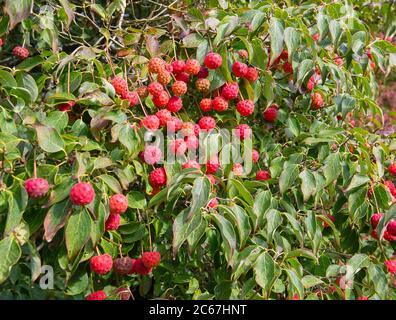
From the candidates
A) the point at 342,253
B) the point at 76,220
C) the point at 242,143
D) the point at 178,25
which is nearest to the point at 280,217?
the point at 242,143

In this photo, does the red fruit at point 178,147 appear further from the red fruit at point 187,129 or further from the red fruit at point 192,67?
the red fruit at point 192,67

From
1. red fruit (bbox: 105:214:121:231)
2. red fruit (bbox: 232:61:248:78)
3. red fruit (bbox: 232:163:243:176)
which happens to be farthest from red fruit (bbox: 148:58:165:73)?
red fruit (bbox: 105:214:121:231)

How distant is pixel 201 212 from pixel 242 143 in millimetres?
419

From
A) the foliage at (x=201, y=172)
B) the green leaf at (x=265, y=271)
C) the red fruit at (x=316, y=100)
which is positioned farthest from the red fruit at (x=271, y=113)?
the green leaf at (x=265, y=271)

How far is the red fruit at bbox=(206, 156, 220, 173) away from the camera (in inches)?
60.3

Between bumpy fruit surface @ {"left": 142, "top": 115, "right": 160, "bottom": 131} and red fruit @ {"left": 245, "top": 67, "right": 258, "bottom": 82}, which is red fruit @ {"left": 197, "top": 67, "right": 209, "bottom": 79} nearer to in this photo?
red fruit @ {"left": 245, "top": 67, "right": 258, "bottom": 82}

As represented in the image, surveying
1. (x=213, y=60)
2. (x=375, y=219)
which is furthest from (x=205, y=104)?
(x=375, y=219)

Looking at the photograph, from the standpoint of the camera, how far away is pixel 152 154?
1483 mm

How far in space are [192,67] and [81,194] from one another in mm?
631

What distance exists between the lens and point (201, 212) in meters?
1.35

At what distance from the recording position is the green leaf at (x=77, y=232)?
1283 mm

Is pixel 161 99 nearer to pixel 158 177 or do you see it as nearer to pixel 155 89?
pixel 155 89

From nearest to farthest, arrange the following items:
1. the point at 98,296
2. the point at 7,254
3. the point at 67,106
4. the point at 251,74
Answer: the point at 7,254, the point at 98,296, the point at 67,106, the point at 251,74

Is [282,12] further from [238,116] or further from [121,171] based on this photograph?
[121,171]
